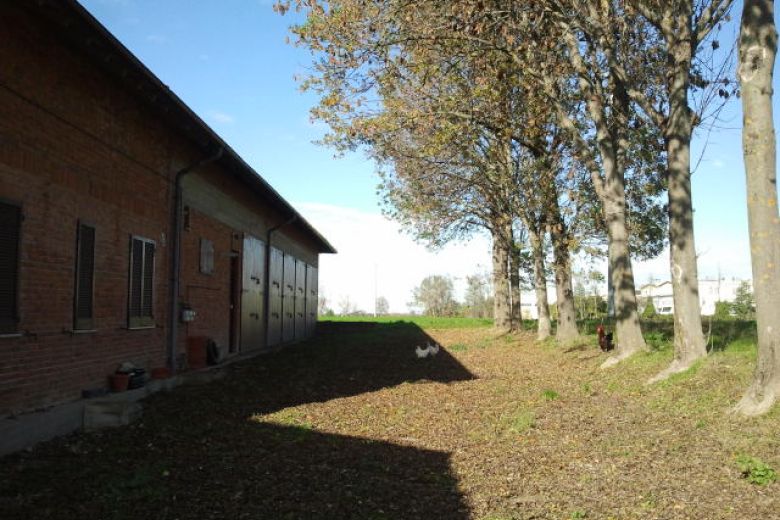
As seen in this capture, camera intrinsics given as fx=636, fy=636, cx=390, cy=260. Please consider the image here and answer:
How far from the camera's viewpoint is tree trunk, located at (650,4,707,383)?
9375mm

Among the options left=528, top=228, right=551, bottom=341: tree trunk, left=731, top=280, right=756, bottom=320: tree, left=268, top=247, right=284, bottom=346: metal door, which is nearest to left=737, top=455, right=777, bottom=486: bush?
left=528, top=228, right=551, bottom=341: tree trunk

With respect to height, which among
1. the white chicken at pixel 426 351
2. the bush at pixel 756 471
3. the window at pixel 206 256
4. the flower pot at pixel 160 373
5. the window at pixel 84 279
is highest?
the window at pixel 206 256

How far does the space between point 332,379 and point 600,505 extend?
802cm

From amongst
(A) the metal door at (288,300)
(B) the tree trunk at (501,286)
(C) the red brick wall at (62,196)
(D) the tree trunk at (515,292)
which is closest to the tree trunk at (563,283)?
(D) the tree trunk at (515,292)

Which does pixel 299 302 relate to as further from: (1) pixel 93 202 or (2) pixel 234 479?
(2) pixel 234 479

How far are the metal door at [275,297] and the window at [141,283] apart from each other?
8830mm

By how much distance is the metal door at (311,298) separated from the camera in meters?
26.3

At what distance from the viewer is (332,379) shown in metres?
12.0

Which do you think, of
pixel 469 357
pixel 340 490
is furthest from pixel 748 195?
pixel 469 357

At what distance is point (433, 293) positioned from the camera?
7306cm

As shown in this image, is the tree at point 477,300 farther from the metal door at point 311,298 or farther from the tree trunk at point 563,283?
the tree trunk at point 563,283

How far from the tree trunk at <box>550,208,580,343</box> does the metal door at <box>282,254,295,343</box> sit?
875 centimetres

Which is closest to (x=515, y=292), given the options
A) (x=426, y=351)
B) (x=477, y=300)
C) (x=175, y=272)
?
(x=426, y=351)

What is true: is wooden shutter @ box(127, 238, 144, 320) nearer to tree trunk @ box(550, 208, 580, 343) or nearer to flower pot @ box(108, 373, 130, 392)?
flower pot @ box(108, 373, 130, 392)
